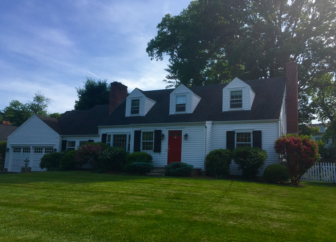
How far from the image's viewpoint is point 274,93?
58.6 feet

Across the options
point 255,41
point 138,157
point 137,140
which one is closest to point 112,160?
point 138,157

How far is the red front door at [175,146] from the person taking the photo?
17.6m

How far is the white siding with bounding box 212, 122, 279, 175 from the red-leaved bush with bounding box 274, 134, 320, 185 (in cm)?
189

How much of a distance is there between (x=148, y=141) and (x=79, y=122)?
886 cm

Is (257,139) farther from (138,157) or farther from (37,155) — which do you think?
(37,155)

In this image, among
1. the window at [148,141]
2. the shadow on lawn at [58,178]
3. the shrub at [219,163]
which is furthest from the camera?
the window at [148,141]

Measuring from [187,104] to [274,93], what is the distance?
5.98 m

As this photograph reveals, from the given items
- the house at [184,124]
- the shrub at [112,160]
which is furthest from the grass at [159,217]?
the shrub at [112,160]

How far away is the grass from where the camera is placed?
4.64m

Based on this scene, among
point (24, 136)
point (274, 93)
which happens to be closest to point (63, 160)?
point (24, 136)

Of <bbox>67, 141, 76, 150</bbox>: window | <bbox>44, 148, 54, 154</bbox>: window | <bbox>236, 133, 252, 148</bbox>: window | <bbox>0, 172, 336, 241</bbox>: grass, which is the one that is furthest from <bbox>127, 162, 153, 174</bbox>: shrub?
<bbox>44, 148, 54, 154</bbox>: window

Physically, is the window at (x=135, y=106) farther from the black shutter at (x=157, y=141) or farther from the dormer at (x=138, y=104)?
the black shutter at (x=157, y=141)

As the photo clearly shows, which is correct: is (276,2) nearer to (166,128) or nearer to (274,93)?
(274,93)

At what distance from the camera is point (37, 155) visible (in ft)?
75.8
